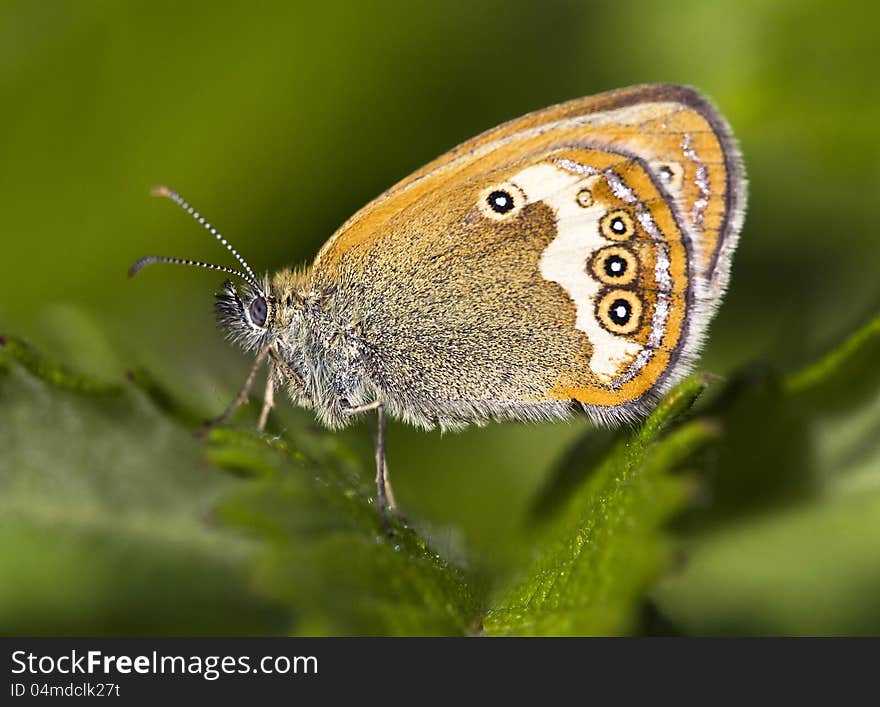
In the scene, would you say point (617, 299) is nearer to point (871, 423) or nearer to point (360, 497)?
point (871, 423)

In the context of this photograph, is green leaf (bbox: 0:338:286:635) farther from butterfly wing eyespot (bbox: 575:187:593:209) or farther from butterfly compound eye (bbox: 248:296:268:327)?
butterfly wing eyespot (bbox: 575:187:593:209)

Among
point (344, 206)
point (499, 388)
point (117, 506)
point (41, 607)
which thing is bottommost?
point (41, 607)

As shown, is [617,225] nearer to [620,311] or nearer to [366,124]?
[620,311]

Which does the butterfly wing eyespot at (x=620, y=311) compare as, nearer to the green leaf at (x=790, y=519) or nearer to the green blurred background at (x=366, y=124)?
the green leaf at (x=790, y=519)

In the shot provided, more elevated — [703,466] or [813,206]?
[813,206]

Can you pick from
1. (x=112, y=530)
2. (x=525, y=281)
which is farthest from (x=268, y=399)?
(x=525, y=281)

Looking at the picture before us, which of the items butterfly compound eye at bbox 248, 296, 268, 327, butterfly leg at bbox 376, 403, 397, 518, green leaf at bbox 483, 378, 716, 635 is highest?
butterfly compound eye at bbox 248, 296, 268, 327

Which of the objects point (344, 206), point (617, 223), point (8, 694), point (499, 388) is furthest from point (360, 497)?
point (344, 206)

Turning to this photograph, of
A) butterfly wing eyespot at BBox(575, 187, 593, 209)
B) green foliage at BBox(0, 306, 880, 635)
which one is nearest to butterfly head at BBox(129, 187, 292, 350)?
green foliage at BBox(0, 306, 880, 635)
